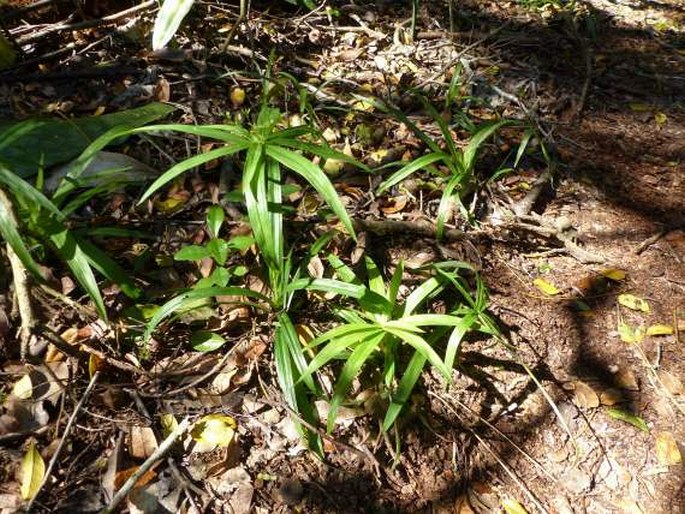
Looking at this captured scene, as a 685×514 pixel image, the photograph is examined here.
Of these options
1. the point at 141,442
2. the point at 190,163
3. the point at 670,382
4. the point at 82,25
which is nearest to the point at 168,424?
the point at 141,442

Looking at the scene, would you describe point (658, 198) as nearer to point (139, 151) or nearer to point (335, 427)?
point (335, 427)

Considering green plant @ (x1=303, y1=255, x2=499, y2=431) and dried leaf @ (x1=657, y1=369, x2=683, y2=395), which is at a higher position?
green plant @ (x1=303, y1=255, x2=499, y2=431)

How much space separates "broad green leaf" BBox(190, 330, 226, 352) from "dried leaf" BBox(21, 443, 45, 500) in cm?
51

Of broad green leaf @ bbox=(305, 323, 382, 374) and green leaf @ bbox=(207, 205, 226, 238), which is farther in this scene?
green leaf @ bbox=(207, 205, 226, 238)

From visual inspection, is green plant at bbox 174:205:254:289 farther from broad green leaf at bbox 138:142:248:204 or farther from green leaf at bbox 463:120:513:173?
green leaf at bbox 463:120:513:173

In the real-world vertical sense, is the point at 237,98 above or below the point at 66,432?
above

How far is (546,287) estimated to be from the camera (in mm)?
2148

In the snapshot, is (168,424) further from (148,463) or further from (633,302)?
(633,302)

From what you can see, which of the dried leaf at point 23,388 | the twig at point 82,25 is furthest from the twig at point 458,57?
the dried leaf at point 23,388

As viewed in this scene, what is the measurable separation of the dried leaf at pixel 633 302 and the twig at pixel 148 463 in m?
1.63

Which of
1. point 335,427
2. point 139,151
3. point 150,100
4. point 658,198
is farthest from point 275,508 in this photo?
point 658,198

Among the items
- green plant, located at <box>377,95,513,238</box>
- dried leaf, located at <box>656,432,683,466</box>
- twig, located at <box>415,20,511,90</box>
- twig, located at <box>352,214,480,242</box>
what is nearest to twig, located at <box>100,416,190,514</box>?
twig, located at <box>352,214,480,242</box>

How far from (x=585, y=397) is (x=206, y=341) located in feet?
4.20

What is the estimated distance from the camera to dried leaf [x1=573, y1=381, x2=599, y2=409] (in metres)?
1.85
